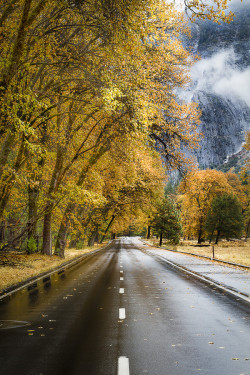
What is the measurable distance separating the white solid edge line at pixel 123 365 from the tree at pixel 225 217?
190ft

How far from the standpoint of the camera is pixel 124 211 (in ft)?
165

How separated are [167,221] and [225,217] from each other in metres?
11.6

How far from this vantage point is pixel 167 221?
5600 cm

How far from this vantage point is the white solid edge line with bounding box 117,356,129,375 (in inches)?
192

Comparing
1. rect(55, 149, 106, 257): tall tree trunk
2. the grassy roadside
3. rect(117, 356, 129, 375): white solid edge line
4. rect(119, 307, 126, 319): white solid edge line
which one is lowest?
rect(119, 307, 126, 319): white solid edge line

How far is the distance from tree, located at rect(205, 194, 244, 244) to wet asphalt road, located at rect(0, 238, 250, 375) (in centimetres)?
5054

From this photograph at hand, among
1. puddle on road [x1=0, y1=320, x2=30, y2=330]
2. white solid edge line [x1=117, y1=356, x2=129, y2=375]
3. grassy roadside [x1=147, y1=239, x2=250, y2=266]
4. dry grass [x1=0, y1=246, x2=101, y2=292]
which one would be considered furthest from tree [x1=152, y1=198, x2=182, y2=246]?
white solid edge line [x1=117, y1=356, x2=129, y2=375]

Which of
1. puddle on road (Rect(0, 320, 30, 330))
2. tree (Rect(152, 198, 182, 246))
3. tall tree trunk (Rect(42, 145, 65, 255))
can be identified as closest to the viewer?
puddle on road (Rect(0, 320, 30, 330))

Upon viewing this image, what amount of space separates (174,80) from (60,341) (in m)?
14.4

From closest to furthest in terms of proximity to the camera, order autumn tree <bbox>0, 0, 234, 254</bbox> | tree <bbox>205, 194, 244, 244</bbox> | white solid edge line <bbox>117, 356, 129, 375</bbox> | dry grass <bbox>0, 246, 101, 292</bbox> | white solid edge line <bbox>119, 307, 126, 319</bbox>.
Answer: white solid edge line <bbox>117, 356, 129, 375</bbox>
white solid edge line <bbox>119, 307, 126, 319</bbox>
autumn tree <bbox>0, 0, 234, 254</bbox>
dry grass <bbox>0, 246, 101, 292</bbox>
tree <bbox>205, 194, 244, 244</bbox>

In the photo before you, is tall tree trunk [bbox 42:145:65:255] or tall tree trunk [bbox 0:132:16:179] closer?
tall tree trunk [bbox 0:132:16:179]

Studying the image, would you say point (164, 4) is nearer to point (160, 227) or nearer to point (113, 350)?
point (113, 350)

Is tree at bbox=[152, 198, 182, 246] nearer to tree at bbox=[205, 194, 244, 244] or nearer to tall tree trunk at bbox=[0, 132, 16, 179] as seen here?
tree at bbox=[205, 194, 244, 244]

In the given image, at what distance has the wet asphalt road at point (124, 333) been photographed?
519cm
